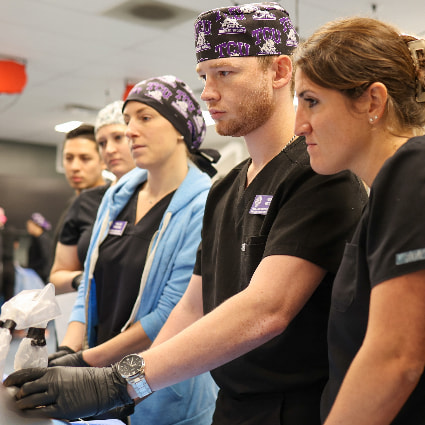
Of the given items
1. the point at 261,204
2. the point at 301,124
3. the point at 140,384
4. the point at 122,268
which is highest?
the point at 301,124

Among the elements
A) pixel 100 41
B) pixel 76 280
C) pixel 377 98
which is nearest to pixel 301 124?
pixel 377 98

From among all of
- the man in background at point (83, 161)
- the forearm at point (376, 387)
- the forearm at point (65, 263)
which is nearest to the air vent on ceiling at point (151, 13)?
the man in background at point (83, 161)

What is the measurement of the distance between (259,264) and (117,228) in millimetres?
982

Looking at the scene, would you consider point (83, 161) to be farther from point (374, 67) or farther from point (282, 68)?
point (374, 67)

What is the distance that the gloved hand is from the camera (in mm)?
1302

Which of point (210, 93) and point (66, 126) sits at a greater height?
point (66, 126)

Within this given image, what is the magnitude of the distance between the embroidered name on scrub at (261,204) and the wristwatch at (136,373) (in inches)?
16.0

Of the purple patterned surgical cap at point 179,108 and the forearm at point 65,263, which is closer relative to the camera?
the purple patterned surgical cap at point 179,108

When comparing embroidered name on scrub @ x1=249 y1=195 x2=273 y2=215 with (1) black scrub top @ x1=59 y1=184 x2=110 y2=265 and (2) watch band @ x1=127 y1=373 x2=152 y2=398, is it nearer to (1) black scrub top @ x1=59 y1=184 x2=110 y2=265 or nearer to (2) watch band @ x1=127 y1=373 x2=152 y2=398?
(2) watch band @ x1=127 y1=373 x2=152 y2=398

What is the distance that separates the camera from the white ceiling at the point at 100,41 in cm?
577

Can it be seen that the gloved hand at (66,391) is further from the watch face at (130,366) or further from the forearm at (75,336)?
the forearm at (75,336)

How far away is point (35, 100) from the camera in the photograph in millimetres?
9414

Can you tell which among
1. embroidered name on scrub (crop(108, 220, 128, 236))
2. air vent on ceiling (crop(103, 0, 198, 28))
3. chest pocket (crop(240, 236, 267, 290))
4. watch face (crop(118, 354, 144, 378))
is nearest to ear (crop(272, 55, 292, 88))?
chest pocket (crop(240, 236, 267, 290))

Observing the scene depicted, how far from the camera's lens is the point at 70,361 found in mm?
1844
